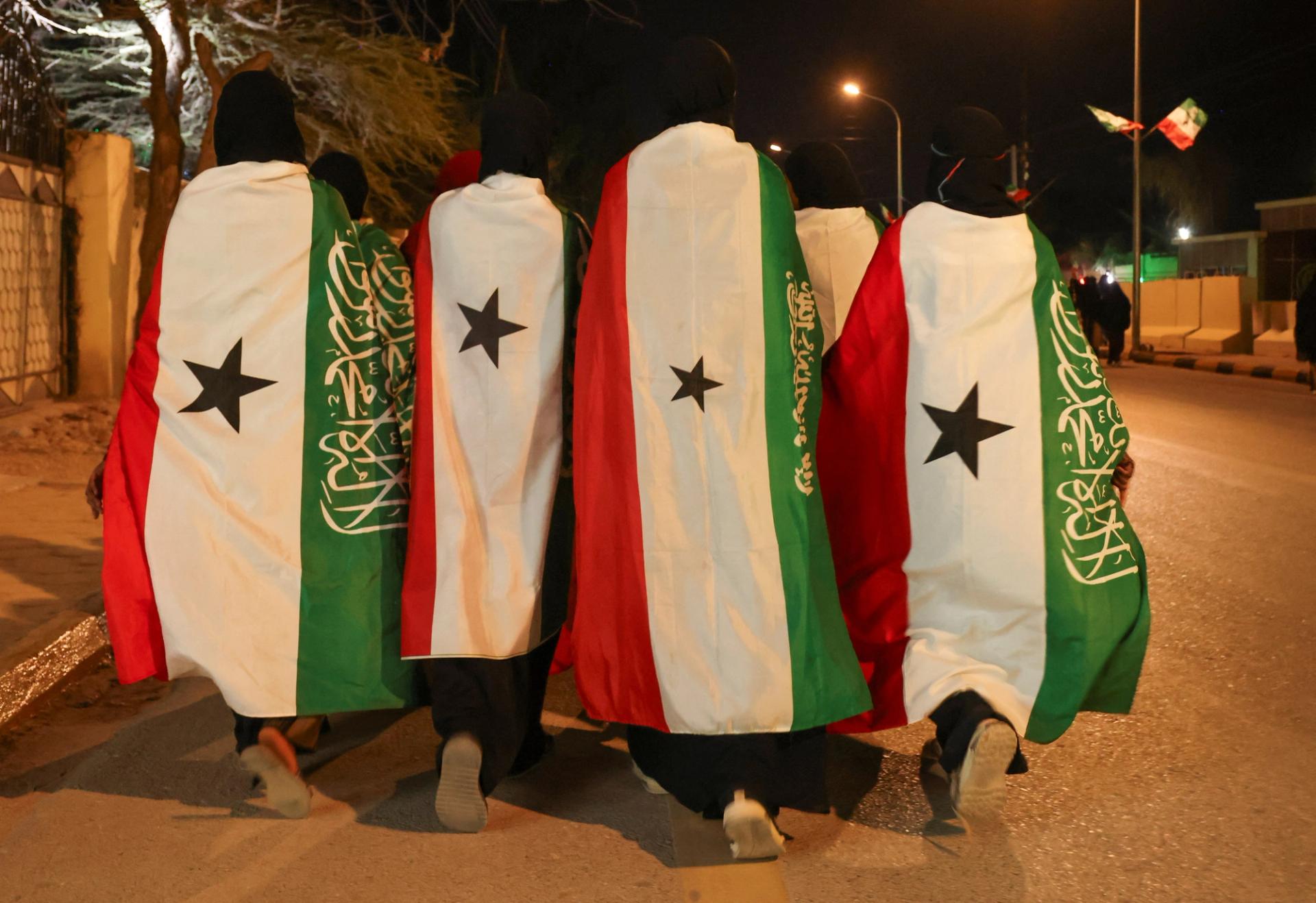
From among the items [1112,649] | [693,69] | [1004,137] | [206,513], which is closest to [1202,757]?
[1112,649]

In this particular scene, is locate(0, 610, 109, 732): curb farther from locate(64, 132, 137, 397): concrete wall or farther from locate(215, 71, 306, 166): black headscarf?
locate(64, 132, 137, 397): concrete wall

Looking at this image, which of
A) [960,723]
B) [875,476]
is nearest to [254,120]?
[875,476]

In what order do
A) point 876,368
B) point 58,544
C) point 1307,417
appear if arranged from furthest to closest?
point 1307,417
point 58,544
point 876,368

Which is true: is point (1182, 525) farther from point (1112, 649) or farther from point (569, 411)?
point (569, 411)

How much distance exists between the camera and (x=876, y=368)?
4059 millimetres

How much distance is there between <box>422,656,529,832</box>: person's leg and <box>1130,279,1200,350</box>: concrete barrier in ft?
83.7

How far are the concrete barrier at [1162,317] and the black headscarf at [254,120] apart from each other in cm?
2558

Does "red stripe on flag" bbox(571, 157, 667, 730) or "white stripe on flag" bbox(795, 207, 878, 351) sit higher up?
"white stripe on flag" bbox(795, 207, 878, 351)

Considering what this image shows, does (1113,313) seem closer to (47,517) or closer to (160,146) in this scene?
(160,146)

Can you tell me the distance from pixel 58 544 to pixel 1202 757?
5.81 m

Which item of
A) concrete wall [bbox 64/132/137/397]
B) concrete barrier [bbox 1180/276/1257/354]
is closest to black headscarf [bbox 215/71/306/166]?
concrete wall [bbox 64/132/137/397]

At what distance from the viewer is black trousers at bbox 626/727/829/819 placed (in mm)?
3646

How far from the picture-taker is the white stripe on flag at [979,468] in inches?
151

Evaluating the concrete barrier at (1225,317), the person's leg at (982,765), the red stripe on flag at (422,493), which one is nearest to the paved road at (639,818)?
the person's leg at (982,765)
